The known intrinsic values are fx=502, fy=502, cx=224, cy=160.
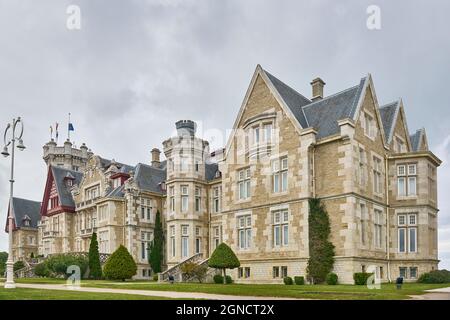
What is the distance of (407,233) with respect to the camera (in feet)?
→ 108

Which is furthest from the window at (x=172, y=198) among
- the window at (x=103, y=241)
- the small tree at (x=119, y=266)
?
the small tree at (x=119, y=266)

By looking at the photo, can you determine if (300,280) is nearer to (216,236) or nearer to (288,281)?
(288,281)

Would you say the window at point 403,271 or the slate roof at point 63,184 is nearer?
the window at point 403,271

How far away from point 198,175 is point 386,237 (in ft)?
57.7

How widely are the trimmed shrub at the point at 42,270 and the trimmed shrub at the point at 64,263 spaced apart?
4.47 feet

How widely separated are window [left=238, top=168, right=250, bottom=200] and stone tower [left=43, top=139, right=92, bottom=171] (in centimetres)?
5252

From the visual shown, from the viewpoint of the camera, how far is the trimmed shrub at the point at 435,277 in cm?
3036

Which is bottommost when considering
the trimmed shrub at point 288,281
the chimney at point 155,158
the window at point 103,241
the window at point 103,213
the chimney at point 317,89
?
the trimmed shrub at point 288,281

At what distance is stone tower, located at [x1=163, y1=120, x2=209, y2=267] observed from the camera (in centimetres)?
4319

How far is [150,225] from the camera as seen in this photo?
4809 cm

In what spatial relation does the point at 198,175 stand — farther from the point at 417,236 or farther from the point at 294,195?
the point at 417,236

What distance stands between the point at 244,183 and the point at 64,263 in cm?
1688

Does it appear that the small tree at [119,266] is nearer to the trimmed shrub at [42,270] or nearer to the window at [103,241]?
the window at [103,241]
